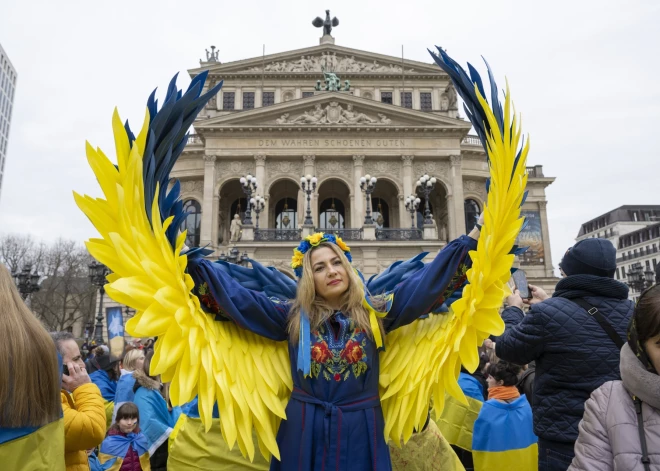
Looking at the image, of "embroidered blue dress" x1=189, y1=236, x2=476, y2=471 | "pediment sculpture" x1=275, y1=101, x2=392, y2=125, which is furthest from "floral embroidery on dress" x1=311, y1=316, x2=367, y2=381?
"pediment sculpture" x1=275, y1=101, x2=392, y2=125

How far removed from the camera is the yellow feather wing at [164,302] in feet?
6.82

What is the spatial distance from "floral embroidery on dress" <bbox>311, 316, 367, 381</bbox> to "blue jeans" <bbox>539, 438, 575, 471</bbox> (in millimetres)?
1313

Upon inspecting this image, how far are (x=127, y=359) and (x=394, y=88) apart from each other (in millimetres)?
37922

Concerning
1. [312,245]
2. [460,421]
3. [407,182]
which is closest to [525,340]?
[312,245]

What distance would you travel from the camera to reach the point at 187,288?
2.25 m

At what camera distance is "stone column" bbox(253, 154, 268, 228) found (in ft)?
105

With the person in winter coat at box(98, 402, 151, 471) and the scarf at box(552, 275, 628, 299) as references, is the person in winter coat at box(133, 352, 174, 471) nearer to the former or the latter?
the person in winter coat at box(98, 402, 151, 471)

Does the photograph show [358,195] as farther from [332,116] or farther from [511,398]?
[511,398]

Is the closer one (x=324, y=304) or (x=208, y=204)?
(x=324, y=304)

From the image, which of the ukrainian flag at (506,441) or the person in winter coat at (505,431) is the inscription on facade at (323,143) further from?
the ukrainian flag at (506,441)

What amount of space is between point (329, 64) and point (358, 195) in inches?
558

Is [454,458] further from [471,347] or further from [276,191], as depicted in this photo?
[276,191]

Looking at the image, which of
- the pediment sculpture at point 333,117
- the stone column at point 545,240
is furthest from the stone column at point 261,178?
the stone column at point 545,240

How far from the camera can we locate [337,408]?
2400 millimetres
